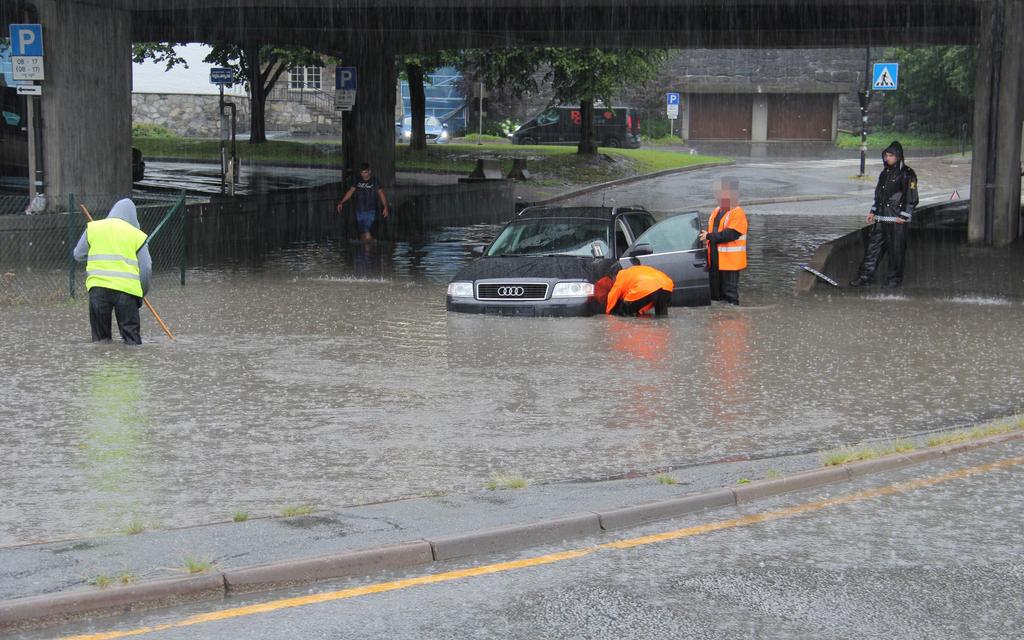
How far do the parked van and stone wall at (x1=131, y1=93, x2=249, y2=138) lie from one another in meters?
14.2

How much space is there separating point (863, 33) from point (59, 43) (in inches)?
669

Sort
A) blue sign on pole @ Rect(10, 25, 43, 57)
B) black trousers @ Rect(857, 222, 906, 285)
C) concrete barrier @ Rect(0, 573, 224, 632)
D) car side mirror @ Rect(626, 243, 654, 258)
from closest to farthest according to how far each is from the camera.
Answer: concrete barrier @ Rect(0, 573, 224, 632) < car side mirror @ Rect(626, 243, 654, 258) < black trousers @ Rect(857, 222, 906, 285) < blue sign on pole @ Rect(10, 25, 43, 57)

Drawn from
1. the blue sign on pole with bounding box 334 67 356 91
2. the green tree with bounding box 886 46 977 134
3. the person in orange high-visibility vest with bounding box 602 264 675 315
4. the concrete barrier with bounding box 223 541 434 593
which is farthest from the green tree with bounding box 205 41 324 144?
the concrete barrier with bounding box 223 541 434 593

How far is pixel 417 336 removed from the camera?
47.5ft

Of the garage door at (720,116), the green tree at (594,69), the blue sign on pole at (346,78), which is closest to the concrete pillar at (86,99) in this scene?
the blue sign on pole at (346,78)

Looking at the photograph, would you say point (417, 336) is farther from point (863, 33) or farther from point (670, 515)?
point (863, 33)

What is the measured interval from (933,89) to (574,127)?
18942 millimetres

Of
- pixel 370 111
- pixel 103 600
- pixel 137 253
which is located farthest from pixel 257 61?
pixel 103 600

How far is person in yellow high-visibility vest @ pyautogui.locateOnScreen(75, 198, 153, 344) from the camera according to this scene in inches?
521

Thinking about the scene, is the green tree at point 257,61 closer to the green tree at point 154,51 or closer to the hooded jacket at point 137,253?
the green tree at point 154,51

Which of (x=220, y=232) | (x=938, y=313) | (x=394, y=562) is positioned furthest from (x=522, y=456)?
(x=220, y=232)

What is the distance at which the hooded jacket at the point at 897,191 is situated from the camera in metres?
18.6

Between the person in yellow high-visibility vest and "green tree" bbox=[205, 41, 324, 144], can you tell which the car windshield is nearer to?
the person in yellow high-visibility vest

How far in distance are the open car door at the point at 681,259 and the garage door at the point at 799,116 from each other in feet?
193
